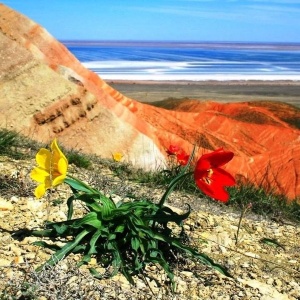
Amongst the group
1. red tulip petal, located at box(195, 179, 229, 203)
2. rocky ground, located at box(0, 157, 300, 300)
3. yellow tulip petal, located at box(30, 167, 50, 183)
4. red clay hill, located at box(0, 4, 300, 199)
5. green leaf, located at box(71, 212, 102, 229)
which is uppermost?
yellow tulip petal, located at box(30, 167, 50, 183)

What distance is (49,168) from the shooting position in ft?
9.02

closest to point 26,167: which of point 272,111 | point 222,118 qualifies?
point 222,118

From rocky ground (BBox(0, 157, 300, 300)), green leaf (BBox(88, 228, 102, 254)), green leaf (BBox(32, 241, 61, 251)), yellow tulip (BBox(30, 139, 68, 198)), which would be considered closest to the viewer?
rocky ground (BBox(0, 157, 300, 300))

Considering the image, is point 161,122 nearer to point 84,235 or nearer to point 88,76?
point 88,76

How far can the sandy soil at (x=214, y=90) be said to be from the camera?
25.8 meters

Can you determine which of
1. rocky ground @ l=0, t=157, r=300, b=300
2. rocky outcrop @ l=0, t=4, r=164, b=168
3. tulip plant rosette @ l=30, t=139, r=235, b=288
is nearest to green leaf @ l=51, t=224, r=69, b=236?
tulip plant rosette @ l=30, t=139, r=235, b=288

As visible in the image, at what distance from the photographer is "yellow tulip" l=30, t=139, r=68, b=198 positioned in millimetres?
2680

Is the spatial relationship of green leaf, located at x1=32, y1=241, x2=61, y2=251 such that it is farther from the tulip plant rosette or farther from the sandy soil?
the sandy soil

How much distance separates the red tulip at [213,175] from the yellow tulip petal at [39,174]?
0.68 m

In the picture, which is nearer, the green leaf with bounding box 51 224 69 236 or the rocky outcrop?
the green leaf with bounding box 51 224 69 236

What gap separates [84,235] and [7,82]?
5465 millimetres

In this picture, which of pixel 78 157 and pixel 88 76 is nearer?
pixel 78 157

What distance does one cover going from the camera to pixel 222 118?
15.4 m

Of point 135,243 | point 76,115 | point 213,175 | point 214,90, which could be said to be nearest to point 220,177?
point 213,175
